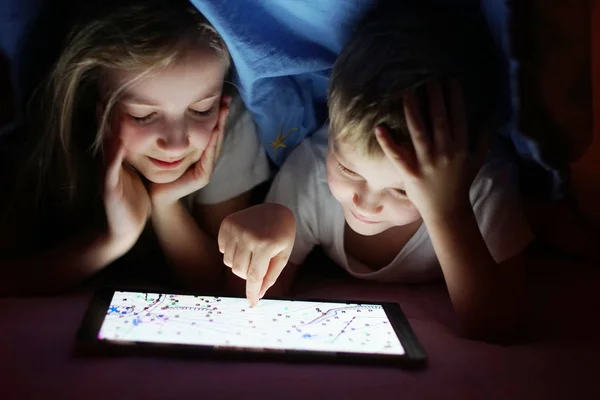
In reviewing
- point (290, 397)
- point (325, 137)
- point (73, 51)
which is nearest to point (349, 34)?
point (325, 137)

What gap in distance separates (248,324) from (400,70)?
305mm

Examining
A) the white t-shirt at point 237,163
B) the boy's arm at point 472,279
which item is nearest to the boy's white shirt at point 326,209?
the white t-shirt at point 237,163

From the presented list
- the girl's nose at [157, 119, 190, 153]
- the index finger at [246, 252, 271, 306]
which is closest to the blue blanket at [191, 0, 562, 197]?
the girl's nose at [157, 119, 190, 153]

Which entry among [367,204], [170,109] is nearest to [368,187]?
[367,204]

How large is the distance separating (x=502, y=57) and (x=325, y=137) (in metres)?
0.27

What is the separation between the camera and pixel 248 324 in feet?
2.26

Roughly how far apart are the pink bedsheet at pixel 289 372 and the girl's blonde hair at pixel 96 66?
0.19m

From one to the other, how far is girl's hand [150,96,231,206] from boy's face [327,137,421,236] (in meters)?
0.15

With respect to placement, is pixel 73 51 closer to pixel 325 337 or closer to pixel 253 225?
pixel 253 225

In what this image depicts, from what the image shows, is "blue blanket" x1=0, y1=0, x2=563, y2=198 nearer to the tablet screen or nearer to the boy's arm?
the boy's arm

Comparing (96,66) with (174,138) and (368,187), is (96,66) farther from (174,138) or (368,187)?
(368,187)

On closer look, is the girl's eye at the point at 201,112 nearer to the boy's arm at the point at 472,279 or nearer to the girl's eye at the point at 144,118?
the girl's eye at the point at 144,118

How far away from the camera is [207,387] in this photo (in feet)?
1.90

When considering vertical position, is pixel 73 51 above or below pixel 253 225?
above
